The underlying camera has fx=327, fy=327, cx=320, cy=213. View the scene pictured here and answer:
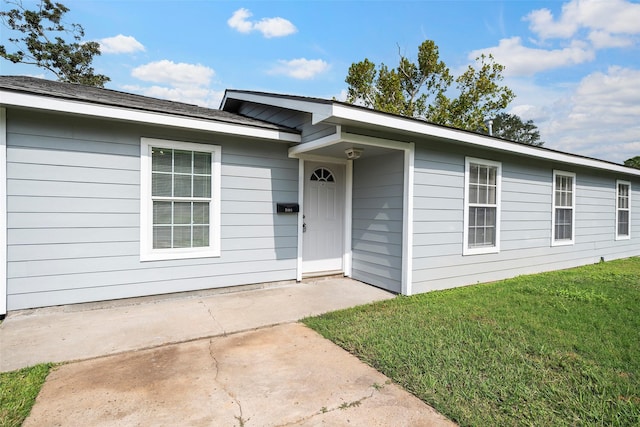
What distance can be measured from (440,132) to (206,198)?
3.50 meters

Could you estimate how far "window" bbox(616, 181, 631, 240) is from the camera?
29.5 ft

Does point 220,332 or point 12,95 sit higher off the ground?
point 12,95

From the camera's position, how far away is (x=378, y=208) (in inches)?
212

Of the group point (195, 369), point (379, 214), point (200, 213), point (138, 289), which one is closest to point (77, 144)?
point (200, 213)

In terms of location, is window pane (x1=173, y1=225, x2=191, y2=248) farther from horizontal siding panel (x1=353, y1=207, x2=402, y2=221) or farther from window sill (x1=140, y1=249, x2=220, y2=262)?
horizontal siding panel (x1=353, y1=207, x2=402, y2=221)

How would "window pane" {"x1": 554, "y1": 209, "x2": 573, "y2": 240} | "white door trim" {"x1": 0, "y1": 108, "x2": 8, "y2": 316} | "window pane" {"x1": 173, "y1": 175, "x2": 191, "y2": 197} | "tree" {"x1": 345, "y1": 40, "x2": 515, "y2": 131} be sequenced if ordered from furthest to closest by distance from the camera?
"tree" {"x1": 345, "y1": 40, "x2": 515, "y2": 131} < "window pane" {"x1": 554, "y1": 209, "x2": 573, "y2": 240} < "window pane" {"x1": 173, "y1": 175, "x2": 191, "y2": 197} < "white door trim" {"x1": 0, "y1": 108, "x2": 8, "y2": 316}

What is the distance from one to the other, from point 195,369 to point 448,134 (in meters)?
4.38

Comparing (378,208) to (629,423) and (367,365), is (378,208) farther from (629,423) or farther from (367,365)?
(629,423)

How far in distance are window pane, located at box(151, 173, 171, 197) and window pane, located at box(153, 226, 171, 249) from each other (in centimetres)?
46

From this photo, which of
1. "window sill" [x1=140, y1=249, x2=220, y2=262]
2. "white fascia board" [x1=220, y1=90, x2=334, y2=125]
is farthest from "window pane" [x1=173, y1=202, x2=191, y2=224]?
"white fascia board" [x1=220, y1=90, x2=334, y2=125]

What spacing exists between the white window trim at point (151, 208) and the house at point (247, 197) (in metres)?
0.02

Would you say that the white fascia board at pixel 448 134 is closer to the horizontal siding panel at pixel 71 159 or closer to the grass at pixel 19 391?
the horizontal siding panel at pixel 71 159

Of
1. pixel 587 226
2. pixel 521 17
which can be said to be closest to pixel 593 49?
pixel 521 17

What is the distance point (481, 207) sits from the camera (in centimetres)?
582
